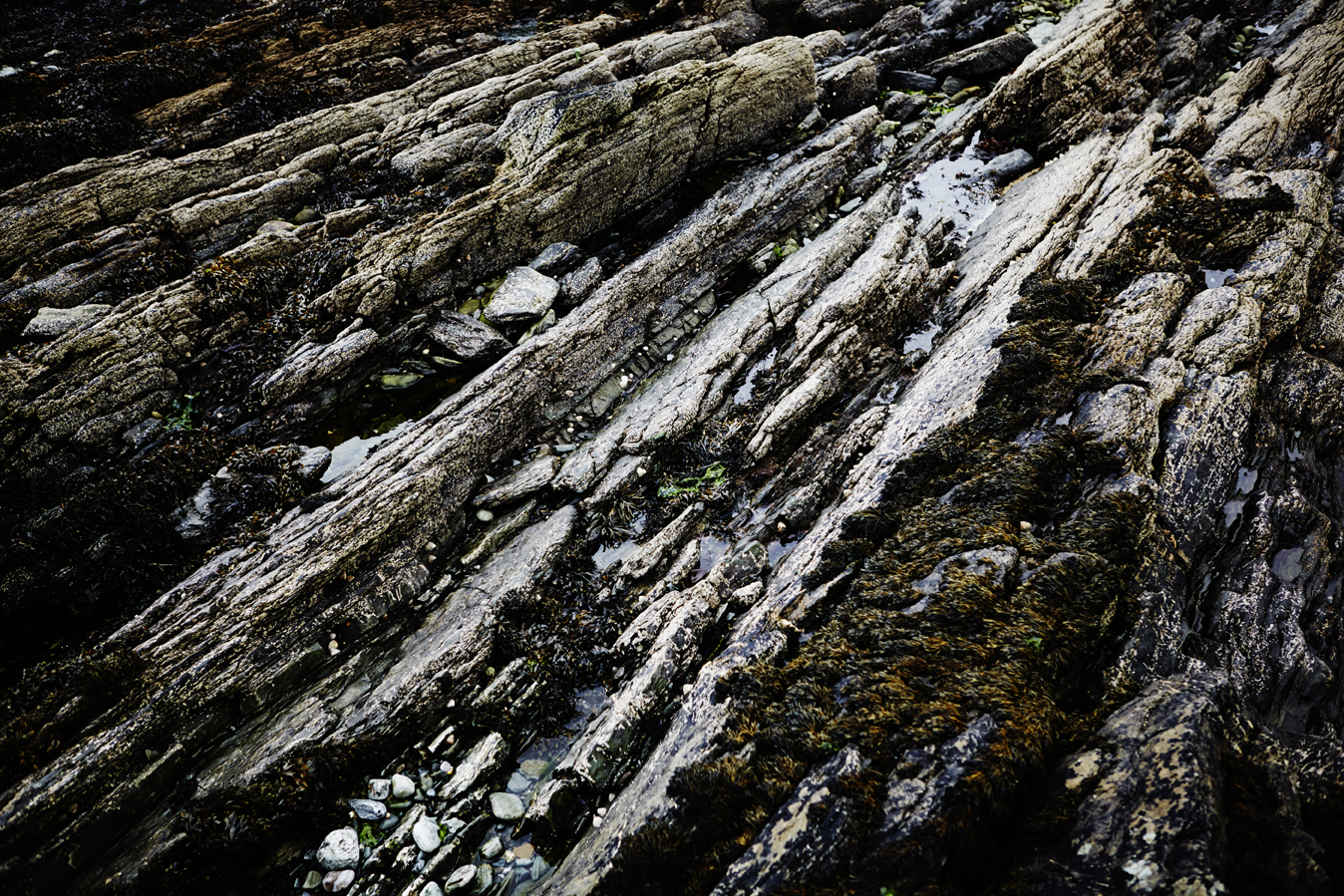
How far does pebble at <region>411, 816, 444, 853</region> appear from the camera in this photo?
8.24 metres

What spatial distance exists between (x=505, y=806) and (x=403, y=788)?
65.6 inches

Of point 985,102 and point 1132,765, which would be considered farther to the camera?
point 985,102

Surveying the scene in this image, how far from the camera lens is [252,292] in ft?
50.3

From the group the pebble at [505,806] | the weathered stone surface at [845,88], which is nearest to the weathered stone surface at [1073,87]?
the weathered stone surface at [845,88]

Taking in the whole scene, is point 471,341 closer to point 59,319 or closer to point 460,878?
point 59,319

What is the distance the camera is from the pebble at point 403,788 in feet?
28.9

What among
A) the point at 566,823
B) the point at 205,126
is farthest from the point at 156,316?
the point at 566,823

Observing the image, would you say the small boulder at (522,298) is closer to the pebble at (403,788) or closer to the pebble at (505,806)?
the pebble at (403,788)

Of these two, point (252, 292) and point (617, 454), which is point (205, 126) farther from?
point (617, 454)

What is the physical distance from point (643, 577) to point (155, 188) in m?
19.3

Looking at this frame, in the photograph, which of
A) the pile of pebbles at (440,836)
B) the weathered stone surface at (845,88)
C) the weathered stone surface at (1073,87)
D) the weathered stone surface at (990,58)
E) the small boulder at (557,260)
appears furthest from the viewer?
the weathered stone surface at (990,58)

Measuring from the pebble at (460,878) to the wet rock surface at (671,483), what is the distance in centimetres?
5

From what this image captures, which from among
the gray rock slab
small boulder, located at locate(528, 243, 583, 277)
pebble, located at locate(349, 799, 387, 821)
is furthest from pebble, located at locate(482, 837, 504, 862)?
the gray rock slab

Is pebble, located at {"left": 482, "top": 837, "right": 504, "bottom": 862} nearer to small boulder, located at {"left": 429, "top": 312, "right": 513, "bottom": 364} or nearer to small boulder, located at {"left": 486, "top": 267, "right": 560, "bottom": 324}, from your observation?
small boulder, located at {"left": 429, "top": 312, "right": 513, "bottom": 364}
